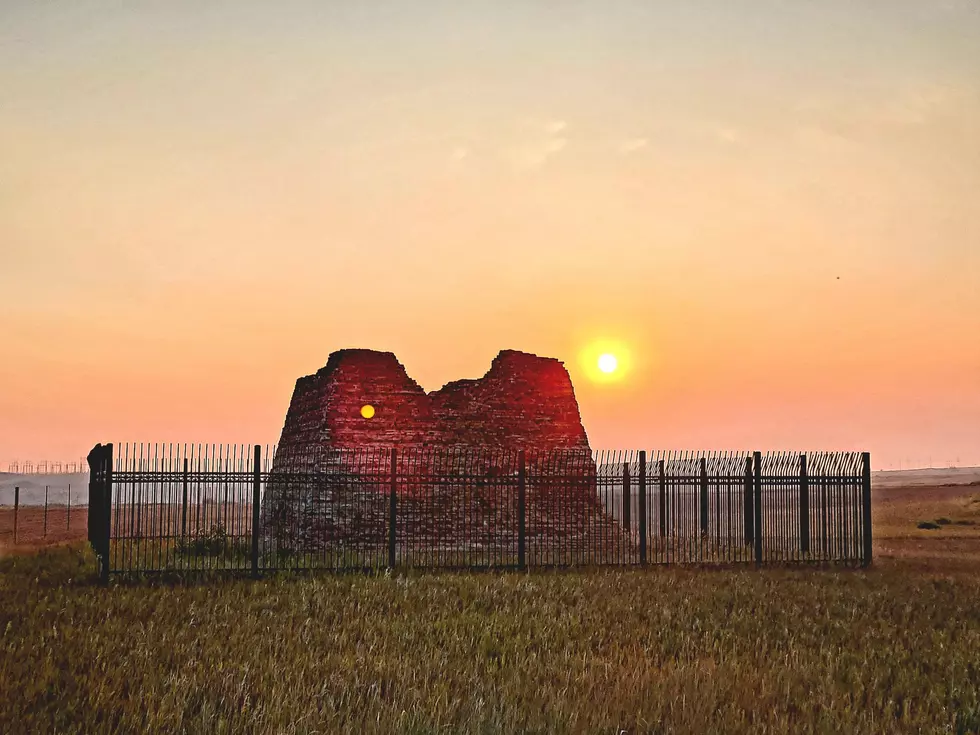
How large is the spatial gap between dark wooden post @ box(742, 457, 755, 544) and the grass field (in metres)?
4.06

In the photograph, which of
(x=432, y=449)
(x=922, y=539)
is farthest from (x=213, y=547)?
(x=922, y=539)

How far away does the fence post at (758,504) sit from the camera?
19.2 m

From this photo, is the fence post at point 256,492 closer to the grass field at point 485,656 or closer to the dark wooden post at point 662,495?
the grass field at point 485,656

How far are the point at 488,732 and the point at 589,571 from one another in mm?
10643

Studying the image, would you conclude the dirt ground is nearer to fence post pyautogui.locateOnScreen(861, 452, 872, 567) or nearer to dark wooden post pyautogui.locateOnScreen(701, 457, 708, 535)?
fence post pyautogui.locateOnScreen(861, 452, 872, 567)

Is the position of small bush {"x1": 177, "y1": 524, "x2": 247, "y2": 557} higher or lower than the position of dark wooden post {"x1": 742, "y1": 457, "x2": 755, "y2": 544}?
lower

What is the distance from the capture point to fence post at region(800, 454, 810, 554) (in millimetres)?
19734

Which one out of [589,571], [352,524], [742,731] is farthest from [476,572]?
[742,731]

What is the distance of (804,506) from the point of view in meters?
19.8

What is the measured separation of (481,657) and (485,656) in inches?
11.0

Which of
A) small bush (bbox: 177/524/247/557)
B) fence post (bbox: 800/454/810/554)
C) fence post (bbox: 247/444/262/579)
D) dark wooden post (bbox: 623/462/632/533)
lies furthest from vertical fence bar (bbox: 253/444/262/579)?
fence post (bbox: 800/454/810/554)

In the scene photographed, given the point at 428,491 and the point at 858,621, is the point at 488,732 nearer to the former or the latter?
the point at 858,621

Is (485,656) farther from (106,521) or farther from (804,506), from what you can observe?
(804,506)

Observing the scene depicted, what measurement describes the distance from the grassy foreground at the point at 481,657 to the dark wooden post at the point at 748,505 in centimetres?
467
